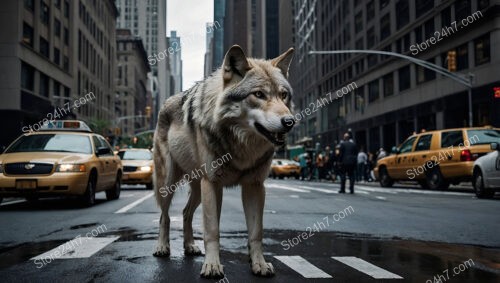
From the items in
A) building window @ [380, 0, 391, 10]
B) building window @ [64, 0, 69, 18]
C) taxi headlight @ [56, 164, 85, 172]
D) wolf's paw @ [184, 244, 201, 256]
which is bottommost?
wolf's paw @ [184, 244, 201, 256]

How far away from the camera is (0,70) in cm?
3672

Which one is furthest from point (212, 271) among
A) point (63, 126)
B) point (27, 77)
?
point (27, 77)

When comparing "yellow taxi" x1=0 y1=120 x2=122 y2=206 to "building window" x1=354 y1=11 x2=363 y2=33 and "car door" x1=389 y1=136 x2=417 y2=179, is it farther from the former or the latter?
"building window" x1=354 y1=11 x2=363 y2=33

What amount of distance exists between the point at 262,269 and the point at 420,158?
16264 mm

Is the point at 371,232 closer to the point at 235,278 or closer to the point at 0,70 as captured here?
the point at 235,278

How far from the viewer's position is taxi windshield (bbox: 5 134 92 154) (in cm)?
1227

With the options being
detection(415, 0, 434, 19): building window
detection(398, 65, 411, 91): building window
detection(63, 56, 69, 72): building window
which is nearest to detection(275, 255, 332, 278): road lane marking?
detection(415, 0, 434, 19): building window

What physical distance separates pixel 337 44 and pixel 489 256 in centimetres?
6103

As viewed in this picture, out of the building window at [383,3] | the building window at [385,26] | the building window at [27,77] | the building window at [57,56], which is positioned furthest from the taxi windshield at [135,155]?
the building window at [383,3]

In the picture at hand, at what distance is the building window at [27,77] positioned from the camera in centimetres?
3875

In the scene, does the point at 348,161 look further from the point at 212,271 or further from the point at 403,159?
the point at 212,271

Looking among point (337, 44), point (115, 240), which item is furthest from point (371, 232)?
point (337, 44)

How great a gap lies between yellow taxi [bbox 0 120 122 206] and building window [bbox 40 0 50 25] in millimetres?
33249

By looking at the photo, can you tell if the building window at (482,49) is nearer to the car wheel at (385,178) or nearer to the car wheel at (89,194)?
the car wheel at (385,178)
